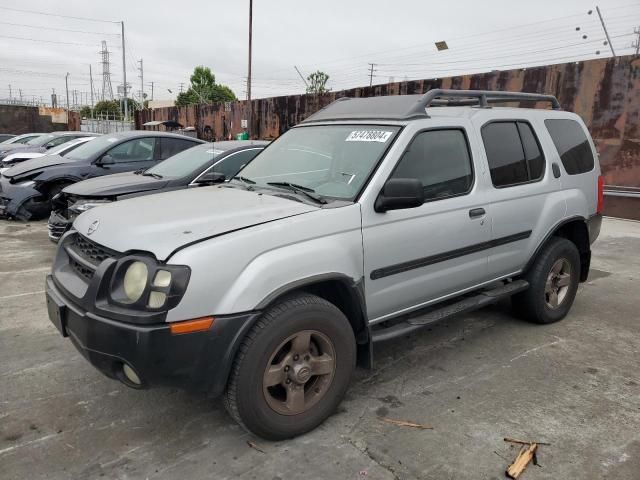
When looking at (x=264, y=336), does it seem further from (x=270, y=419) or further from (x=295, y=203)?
(x=295, y=203)

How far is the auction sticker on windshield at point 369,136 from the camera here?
3240 mm

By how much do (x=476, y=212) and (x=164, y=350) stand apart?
2.31 metres

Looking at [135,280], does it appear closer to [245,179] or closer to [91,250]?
[91,250]

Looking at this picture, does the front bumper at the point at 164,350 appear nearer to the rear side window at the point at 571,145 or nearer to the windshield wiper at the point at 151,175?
the rear side window at the point at 571,145

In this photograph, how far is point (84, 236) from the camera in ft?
9.32

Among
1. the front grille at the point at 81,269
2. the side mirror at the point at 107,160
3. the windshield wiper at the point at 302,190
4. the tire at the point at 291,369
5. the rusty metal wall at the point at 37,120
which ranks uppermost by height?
the rusty metal wall at the point at 37,120

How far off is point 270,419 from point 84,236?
1.46m

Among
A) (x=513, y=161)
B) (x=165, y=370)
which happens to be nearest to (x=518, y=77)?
(x=513, y=161)

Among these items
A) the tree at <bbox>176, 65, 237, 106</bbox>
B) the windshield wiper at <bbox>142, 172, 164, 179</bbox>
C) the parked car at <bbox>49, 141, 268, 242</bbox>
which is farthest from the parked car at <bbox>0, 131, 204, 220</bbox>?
the tree at <bbox>176, 65, 237, 106</bbox>

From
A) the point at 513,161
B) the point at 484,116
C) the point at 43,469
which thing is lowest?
the point at 43,469

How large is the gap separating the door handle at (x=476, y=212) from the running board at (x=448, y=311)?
0.65 metres

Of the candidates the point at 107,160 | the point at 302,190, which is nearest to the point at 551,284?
the point at 302,190

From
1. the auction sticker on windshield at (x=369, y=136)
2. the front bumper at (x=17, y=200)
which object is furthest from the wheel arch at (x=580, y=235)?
the front bumper at (x=17, y=200)

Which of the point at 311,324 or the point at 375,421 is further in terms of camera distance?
the point at 375,421
